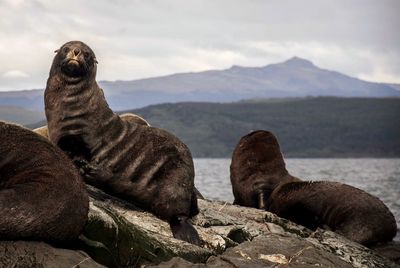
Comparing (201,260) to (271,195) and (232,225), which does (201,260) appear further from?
(271,195)

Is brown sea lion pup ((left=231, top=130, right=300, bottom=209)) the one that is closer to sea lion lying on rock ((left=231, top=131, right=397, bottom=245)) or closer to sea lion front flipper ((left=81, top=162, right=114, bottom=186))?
sea lion lying on rock ((left=231, top=131, right=397, bottom=245))

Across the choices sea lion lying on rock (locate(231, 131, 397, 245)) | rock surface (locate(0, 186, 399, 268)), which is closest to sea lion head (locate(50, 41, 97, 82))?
rock surface (locate(0, 186, 399, 268))

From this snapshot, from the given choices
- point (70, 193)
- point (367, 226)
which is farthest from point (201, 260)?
point (367, 226)

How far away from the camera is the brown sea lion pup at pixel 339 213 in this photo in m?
14.3

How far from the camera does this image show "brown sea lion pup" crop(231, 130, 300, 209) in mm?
16094

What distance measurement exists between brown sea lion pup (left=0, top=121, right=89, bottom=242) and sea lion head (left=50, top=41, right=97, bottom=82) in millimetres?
2775

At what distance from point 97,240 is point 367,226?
780cm

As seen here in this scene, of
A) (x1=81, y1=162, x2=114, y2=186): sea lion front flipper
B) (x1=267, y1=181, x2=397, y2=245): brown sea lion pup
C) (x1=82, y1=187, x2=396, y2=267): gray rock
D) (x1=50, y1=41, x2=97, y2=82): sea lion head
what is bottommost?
(x1=267, y1=181, x2=397, y2=245): brown sea lion pup

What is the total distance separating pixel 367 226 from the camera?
14.3 metres

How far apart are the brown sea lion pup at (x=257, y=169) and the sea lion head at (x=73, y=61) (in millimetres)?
6575

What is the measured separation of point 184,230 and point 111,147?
1.68m

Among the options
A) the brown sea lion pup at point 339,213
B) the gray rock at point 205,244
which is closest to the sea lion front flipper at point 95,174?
the gray rock at point 205,244

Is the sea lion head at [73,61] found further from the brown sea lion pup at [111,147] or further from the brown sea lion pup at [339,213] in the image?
the brown sea lion pup at [339,213]

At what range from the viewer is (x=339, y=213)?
1438 cm
